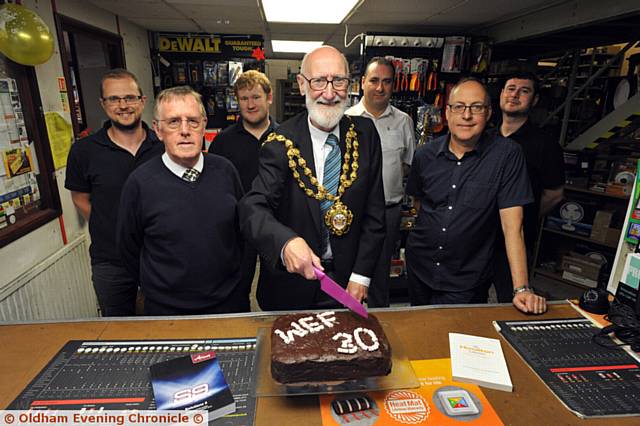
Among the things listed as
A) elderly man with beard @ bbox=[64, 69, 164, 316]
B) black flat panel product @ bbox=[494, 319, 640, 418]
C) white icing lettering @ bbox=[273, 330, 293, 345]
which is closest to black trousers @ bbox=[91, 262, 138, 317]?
elderly man with beard @ bbox=[64, 69, 164, 316]

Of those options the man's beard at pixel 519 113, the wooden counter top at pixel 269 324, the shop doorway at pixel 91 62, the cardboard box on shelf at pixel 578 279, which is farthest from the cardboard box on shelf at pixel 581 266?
the shop doorway at pixel 91 62

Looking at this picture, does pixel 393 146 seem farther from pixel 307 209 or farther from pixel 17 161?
pixel 17 161

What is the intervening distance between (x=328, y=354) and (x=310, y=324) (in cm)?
16

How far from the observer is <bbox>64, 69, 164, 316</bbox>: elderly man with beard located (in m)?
2.05

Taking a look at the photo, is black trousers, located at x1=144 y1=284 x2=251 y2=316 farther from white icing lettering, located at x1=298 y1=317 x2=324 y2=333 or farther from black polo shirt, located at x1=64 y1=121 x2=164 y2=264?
black polo shirt, located at x1=64 y1=121 x2=164 y2=264

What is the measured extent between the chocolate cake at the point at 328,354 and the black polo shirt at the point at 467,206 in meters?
0.85

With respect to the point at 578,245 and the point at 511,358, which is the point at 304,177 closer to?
the point at 511,358

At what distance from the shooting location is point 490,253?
1.82 m

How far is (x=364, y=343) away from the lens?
1.04 metres

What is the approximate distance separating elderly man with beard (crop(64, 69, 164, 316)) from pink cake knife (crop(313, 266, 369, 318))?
145 centimetres

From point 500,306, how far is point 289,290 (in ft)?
2.78

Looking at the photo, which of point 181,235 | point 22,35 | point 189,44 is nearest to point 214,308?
point 181,235

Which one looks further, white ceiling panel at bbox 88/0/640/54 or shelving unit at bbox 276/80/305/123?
shelving unit at bbox 276/80/305/123

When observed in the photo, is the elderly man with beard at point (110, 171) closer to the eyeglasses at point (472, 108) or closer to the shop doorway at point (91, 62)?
the shop doorway at point (91, 62)
